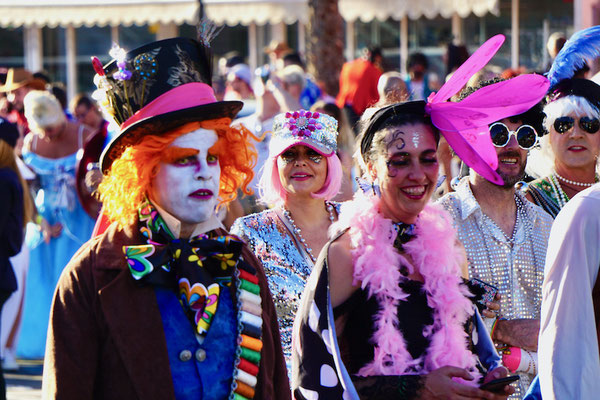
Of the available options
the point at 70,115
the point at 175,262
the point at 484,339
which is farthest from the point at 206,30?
the point at 70,115

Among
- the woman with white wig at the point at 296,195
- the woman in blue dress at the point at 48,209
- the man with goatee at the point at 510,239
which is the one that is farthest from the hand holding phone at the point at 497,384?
the woman in blue dress at the point at 48,209

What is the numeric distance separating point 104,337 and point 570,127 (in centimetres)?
274

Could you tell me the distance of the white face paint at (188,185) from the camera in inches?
125

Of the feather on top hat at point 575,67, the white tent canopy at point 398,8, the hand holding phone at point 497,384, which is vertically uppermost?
the white tent canopy at point 398,8

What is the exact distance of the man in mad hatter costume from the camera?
2938 mm

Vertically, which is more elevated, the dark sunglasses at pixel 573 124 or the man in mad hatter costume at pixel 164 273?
the dark sunglasses at pixel 573 124

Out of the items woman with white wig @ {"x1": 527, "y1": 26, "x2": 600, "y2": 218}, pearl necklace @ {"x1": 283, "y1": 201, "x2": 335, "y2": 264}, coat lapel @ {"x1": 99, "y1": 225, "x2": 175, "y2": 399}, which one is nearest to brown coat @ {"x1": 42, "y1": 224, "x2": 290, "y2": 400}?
coat lapel @ {"x1": 99, "y1": 225, "x2": 175, "y2": 399}

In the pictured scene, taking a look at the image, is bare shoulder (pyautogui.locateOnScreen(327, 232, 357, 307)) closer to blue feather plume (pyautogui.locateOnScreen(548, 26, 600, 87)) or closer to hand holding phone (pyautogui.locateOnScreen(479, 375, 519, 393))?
hand holding phone (pyautogui.locateOnScreen(479, 375, 519, 393))

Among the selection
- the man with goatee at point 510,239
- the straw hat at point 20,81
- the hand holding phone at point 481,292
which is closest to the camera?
the hand holding phone at point 481,292

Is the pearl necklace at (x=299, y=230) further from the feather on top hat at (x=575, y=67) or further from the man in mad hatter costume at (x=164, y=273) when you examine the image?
the man in mad hatter costume at (x=164, y=273)

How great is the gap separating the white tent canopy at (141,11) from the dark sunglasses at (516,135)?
13426mm

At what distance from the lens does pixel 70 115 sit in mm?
10812

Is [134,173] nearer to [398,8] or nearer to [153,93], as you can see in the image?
[153,93]

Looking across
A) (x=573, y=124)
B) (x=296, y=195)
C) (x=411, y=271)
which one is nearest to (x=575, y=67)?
(x=573, y=124)
